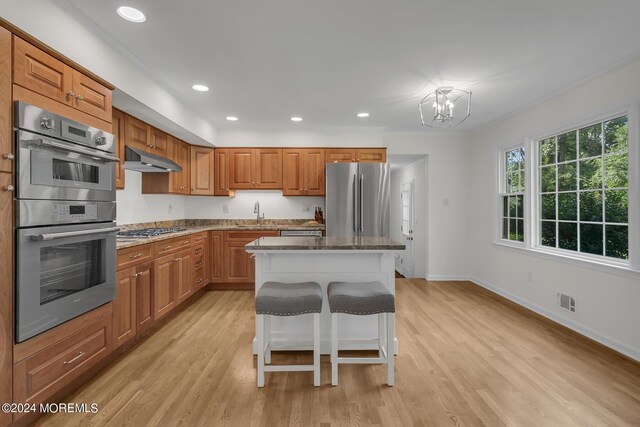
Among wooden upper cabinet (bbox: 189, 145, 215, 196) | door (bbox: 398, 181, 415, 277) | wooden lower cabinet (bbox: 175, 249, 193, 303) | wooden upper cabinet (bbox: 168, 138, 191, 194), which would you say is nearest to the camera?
wooden lower cabinet (bbox: 175, 249, 193, 303)

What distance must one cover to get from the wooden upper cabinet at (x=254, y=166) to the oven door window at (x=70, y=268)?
285cm

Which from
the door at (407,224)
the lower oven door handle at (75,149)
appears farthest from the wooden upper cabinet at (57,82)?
the door at (407,224)

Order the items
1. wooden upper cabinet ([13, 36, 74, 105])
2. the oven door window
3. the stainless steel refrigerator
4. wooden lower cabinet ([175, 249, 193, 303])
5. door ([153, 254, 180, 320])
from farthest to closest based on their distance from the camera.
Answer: the stainless steel refrigerator, wooden lower cabinet ([175, 249, 193, 303]), door ([153, 254, 180, 320]), the oven door window, wooden upper cabinet ([13, 36, 74, 105])

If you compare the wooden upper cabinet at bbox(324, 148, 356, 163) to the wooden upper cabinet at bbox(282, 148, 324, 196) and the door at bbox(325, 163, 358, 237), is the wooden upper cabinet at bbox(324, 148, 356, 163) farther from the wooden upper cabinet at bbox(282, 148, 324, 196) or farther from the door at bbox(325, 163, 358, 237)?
the door at bbox(325, 163, 358, 237)

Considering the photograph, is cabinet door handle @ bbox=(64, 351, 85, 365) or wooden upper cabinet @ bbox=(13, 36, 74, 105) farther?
cabinet door handle @ bbox=(64, 351, 85, 365)

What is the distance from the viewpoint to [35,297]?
1.71 m

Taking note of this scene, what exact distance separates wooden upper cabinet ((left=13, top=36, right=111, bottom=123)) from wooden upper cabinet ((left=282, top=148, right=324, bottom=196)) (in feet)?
9.18

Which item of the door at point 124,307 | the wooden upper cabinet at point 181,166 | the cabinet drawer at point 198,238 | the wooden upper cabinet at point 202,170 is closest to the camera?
the door at point 124,307

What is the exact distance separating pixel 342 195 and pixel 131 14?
3.13 metres

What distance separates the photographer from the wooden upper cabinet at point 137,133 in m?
3.14

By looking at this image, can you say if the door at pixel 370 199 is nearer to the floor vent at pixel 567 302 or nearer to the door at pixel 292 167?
the door at pixel 292 167

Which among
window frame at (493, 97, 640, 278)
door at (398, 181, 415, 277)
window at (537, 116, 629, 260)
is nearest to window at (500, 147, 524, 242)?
window frame at (493, 97, 640, 278)

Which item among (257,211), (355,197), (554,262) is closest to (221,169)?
(257,211)

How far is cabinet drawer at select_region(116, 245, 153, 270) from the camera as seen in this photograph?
2.49 m
